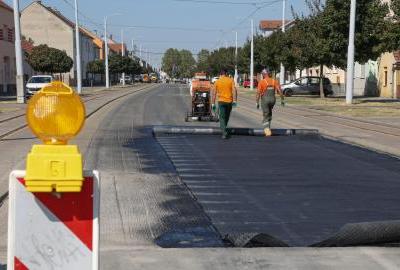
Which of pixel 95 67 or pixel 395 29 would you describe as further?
pixel 95 67

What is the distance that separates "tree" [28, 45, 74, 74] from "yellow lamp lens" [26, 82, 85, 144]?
180ft

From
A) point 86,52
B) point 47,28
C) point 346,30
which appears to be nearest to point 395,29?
point 346,30

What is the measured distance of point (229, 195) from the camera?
26.0ft

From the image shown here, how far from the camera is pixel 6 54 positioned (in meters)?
55.7

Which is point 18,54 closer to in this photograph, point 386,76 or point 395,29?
point 395,29

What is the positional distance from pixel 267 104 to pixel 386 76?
31796 mm

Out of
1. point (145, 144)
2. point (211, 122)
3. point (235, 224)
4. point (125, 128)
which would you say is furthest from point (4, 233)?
point (211, 122)

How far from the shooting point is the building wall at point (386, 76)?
43.3 metres

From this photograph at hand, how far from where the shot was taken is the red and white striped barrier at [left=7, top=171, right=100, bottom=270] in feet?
9.82

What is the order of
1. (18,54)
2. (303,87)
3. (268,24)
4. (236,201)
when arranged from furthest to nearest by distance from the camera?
(268,24)
(303,87)
(18,54)
(236,201)

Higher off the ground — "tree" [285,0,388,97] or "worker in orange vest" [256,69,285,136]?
"tree" [285,0,388,97]

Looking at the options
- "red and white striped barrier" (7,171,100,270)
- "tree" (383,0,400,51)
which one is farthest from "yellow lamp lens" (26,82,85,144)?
"tree" (383,0,400,51)

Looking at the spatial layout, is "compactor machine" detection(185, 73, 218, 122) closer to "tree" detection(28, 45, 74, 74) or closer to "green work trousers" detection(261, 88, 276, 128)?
"green work trousers" detection(261, 88, 276, 128)

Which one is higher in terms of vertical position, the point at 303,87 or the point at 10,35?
the point at 10,35
